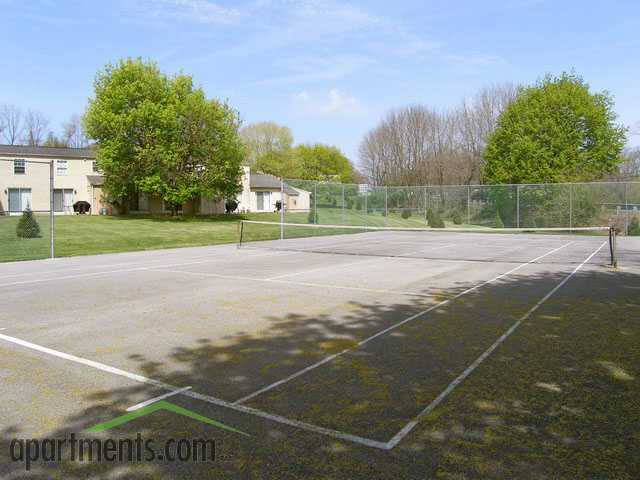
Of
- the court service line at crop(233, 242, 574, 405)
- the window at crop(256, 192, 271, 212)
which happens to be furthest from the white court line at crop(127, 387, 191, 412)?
the window at crop(256, 192, 271, 212)

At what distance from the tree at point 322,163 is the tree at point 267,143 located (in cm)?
1589

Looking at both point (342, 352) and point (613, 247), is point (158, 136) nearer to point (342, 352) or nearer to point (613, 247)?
point (613, 247)

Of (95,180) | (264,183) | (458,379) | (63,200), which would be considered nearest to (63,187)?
(63,200)

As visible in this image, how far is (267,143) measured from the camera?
85.8 m

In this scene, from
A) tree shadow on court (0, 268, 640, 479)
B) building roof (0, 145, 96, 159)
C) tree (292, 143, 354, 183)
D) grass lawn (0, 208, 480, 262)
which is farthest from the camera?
tree (292, 143, 354, 183)

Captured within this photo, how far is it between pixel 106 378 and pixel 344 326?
3303 mm

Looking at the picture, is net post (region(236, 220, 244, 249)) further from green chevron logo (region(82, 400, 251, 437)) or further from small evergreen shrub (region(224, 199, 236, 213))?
small evergreen shrub (region(224, 199, 236, 213))

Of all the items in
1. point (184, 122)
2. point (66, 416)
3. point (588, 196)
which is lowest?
point (66, 416)

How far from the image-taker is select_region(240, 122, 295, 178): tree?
84.3 meters

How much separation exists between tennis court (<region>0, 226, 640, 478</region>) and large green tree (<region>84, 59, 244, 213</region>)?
2652 cm

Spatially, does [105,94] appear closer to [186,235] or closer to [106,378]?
[186,235]

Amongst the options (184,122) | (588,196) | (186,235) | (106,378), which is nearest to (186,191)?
(184,122)

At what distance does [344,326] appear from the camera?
7027mm

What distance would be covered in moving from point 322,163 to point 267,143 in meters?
20.6
